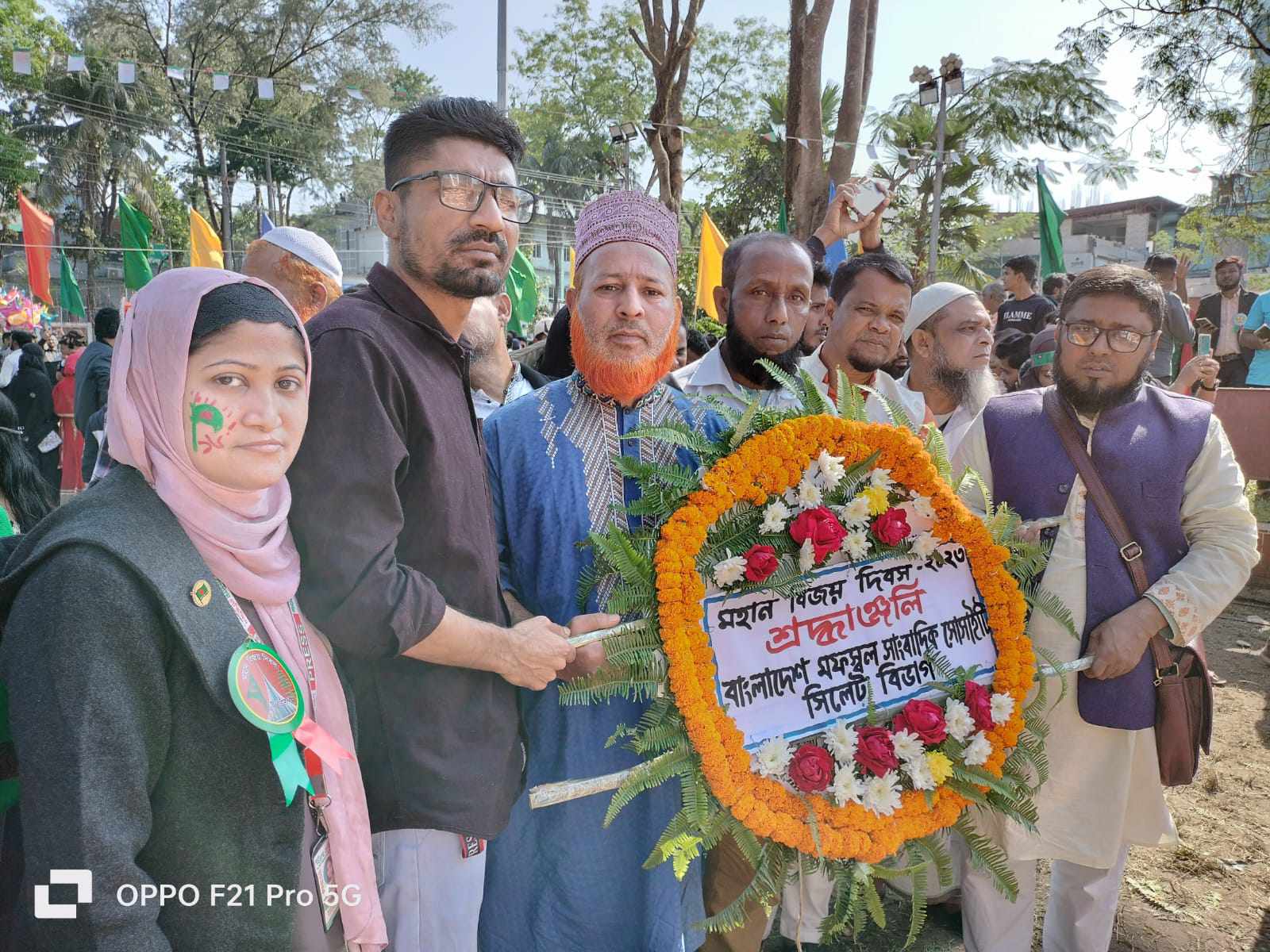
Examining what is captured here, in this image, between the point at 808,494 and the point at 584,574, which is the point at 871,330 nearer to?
the point at 808,494

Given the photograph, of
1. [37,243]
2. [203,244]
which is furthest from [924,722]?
[37,243]

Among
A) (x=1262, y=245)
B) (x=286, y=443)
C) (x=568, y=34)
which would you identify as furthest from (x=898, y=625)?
(x=568, y=34)

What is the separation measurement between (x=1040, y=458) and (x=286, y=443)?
232 cm

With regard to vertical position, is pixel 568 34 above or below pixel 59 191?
above

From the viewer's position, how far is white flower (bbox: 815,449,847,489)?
7.22 ft

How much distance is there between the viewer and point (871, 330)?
3.56 m

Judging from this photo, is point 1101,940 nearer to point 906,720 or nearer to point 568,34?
point 906,720

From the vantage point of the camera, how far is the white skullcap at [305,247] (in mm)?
3744

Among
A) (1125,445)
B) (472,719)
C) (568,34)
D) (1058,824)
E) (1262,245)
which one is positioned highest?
(568,34)

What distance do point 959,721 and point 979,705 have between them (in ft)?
0.23

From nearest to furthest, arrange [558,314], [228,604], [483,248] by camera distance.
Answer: [228,604], [483,248], [558,314]

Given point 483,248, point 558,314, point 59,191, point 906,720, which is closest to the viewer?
point 483,248

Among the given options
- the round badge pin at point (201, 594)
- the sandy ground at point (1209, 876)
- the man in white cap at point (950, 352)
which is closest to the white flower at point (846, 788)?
the sandy ground at point (1209, 876)

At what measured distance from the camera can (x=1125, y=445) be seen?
2.70 metres
